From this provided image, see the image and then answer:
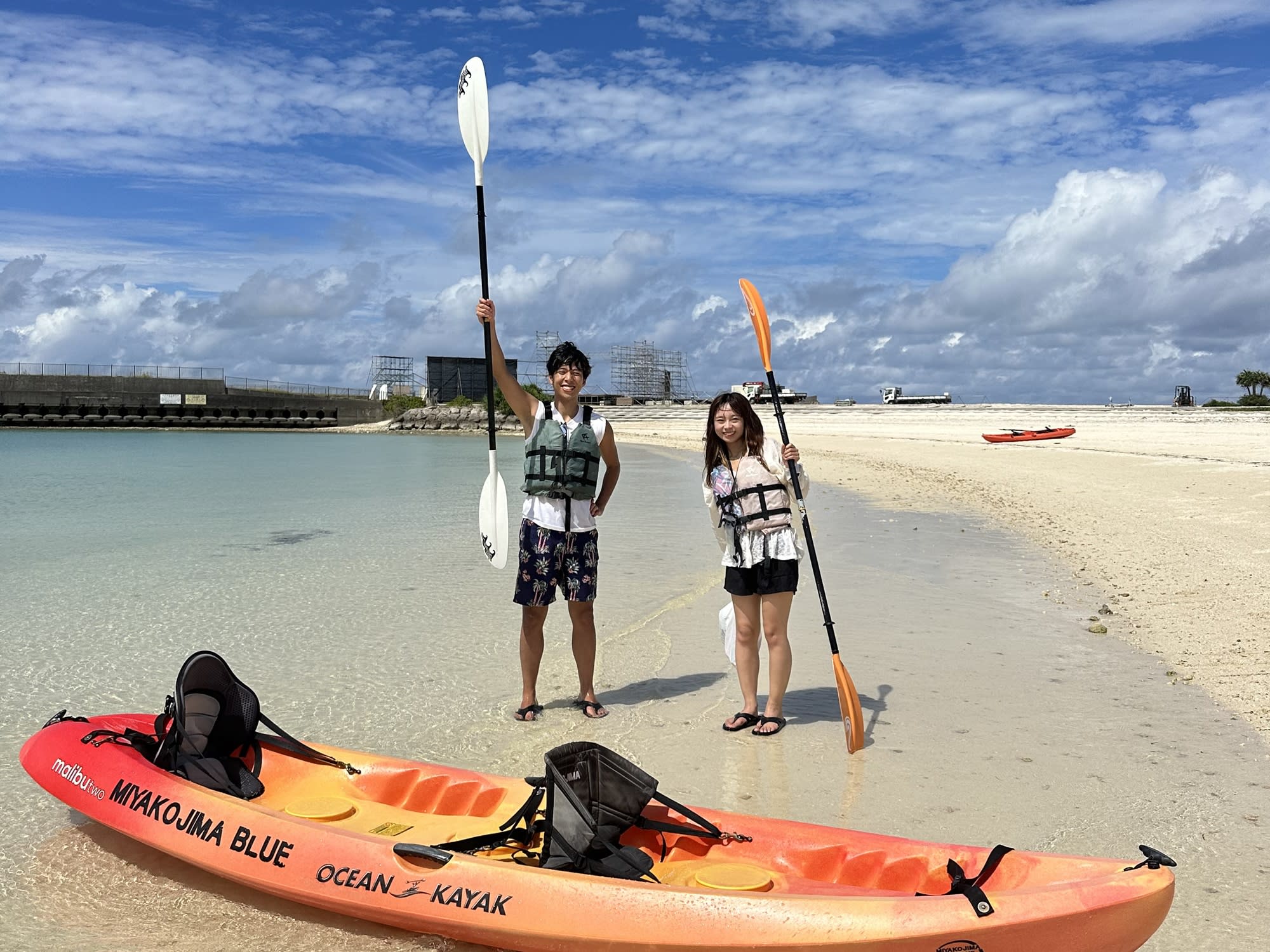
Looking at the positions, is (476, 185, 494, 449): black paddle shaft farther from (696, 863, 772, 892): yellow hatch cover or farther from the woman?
(696, 863, 772, 892): yellow hatch cover

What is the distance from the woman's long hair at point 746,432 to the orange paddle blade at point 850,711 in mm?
1092

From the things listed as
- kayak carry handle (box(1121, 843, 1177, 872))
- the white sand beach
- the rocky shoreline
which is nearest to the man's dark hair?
kayak carry handle (box(1121, 843, 1177, 872))

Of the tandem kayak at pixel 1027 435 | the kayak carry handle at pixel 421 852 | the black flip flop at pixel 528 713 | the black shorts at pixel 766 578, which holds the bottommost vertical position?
the black flip flop at pixel 528 713

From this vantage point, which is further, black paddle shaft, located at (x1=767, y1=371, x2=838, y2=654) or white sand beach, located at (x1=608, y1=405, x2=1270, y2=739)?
white sand beach, located at (x1=608, y1=405, x2=1270, y2=739)

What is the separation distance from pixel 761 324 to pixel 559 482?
5.45 ft

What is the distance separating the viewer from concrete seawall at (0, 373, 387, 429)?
67.1 m

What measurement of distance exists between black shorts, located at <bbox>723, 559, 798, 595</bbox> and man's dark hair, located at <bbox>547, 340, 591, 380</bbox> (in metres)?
1.21

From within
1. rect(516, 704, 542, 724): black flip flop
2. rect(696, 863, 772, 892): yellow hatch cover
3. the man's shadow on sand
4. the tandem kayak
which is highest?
the tandem kayak

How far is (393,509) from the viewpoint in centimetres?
1728

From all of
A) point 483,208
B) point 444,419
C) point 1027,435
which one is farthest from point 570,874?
point 444,419

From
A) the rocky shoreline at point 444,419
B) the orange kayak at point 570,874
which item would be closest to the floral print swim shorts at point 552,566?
the orange kayak at point 570,874

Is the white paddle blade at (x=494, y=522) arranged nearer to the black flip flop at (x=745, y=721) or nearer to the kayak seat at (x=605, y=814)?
the black flip flop at (x=745, y=721)

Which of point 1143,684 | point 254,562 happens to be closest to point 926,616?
point 1143,684

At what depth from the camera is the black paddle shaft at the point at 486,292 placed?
4.90 m
